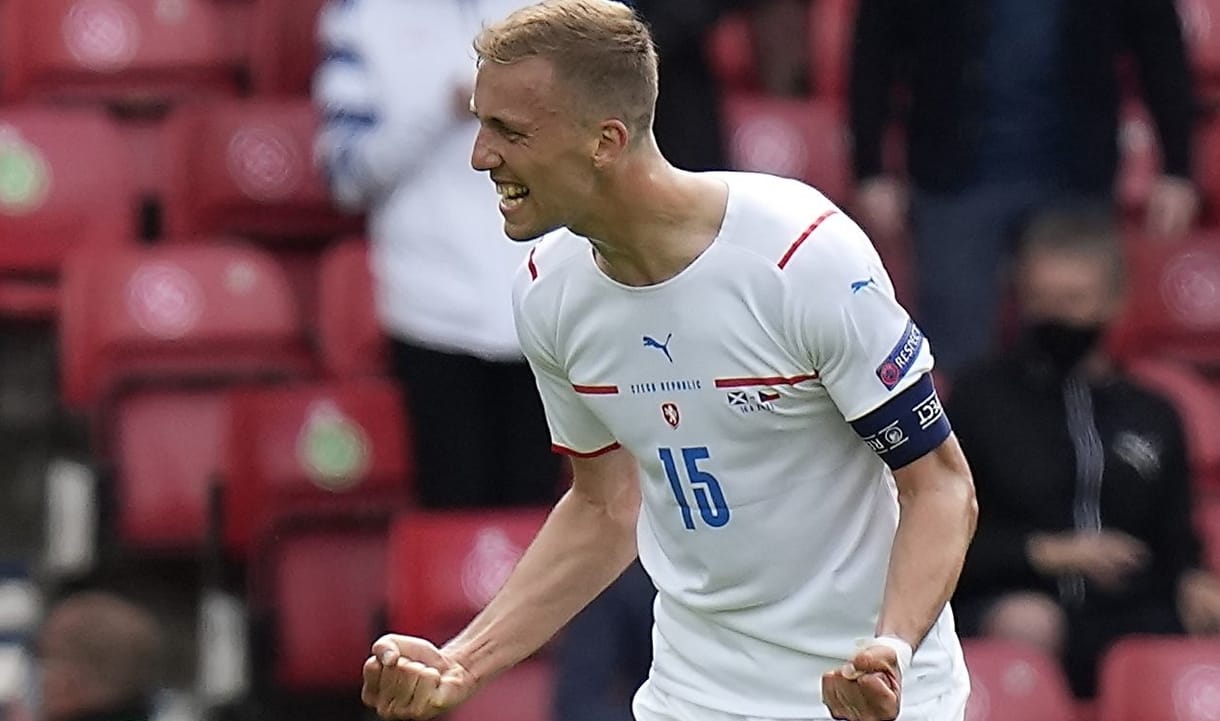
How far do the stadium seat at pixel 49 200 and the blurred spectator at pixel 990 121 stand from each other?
1.78 meters

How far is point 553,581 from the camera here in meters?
3.26

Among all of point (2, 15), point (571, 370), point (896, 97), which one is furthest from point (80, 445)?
point (571, 370)

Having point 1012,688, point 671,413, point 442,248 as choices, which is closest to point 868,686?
point 671,413

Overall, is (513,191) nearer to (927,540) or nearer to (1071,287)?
(927,540)

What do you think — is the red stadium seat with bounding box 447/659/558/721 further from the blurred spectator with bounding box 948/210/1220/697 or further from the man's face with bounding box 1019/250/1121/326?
the man's face with bounding box 1019/250/1121/326

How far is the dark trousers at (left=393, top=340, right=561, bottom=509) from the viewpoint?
500 cm

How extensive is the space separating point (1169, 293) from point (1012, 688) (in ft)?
5.71

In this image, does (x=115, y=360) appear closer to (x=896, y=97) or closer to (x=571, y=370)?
(x=896, y=97)

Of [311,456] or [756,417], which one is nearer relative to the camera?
[756,417]

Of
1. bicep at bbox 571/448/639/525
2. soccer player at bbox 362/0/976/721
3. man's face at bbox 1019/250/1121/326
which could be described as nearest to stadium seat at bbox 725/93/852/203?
man's face at bbox 1019/250/1121/326

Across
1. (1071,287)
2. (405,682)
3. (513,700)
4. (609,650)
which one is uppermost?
(405,682)

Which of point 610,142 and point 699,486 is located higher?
point 610,142

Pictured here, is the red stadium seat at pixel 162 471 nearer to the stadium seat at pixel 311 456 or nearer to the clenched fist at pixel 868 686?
the stadium seat at pixel 311 456

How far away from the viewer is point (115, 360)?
18.2 feet
